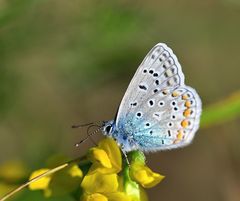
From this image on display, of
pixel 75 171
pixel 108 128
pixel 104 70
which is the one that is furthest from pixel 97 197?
pixel 104 70

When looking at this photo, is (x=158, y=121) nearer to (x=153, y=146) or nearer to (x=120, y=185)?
(x=153, y=146)

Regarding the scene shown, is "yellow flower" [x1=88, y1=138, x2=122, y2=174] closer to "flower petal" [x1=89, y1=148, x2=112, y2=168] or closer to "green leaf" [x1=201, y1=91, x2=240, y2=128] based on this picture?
"flower petal" [x1=89, y1=148, x2=112, y2=168]

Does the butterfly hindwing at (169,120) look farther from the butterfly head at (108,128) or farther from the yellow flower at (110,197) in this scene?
the yellow flower at (110,197)

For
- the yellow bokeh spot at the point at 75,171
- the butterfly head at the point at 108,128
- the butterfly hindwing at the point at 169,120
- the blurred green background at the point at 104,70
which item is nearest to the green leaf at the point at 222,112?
the blurred green background at the point at 104,70

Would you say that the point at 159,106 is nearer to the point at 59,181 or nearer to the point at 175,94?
the point at 175,94

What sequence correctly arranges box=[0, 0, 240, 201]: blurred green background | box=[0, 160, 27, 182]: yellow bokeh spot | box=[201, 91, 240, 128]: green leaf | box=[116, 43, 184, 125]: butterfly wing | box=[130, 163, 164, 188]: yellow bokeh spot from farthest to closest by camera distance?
box=[0, 0, 240, 201]: blurred green background < box=[201, 91, 240, 128]: green leaf < box=[0, 160, 27, 182]: yellow bokeh spot < box=[116, 43, 184, 125]: butterfly wing < box=[130, 163, 164, 188]: yellow bokeh spot

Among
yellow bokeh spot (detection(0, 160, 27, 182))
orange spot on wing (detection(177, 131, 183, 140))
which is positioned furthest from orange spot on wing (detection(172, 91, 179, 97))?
yellow bokeh spot (detection(0, 160, 27, 182))
